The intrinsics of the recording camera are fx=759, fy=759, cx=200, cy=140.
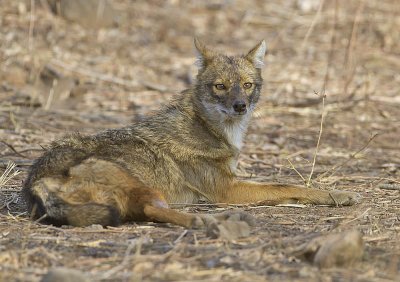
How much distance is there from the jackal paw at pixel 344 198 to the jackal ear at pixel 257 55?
1817 mm

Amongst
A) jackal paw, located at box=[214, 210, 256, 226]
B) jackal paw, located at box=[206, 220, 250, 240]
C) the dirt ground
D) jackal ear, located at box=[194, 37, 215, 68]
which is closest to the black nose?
jackal ear, located at box=[194, 37, 215, 68]

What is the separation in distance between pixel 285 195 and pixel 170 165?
1099 millimetres

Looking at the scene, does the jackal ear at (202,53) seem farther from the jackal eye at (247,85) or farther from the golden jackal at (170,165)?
the jackal eye at (247,85)

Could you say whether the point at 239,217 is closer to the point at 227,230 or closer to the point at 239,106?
the point at 227,230

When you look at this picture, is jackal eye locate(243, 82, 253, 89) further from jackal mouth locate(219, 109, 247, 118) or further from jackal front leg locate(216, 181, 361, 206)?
jackal front leg locate(216, 181, 361, 206)

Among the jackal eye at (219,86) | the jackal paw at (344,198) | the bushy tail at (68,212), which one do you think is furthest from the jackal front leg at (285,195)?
the bushy tail at (68,212)

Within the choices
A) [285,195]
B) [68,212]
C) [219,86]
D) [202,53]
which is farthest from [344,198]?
[68,212]

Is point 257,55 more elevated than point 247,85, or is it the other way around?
point 257,55

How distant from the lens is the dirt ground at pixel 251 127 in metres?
4.92

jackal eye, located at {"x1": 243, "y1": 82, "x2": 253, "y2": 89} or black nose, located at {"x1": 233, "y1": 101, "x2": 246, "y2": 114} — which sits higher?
jackal eye, located at {"x1": 243, "y1": 82, "x2": 253, "y2": 89}

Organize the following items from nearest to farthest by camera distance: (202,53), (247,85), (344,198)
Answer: (344,198)
(247,85)
(202,53)

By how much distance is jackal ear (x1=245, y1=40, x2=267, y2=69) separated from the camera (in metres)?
8.05

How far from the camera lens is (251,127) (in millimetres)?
11352

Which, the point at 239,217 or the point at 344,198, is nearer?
the point at 239,217
